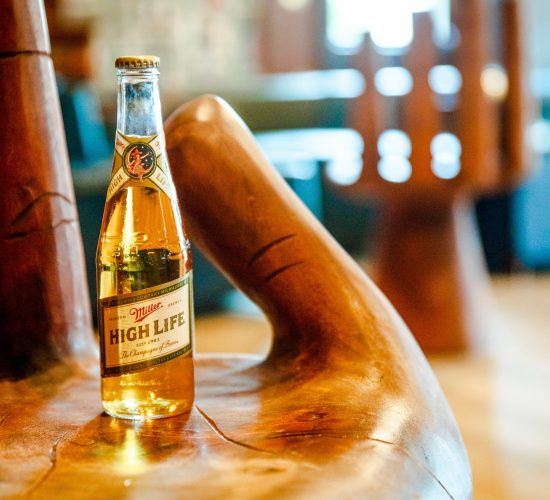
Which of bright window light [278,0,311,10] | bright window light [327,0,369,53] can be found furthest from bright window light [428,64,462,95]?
bright window light [278,0,311,10]

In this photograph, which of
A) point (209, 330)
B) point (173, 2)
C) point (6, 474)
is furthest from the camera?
point (173, 2)

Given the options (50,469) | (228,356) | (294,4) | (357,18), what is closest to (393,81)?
(228,356)

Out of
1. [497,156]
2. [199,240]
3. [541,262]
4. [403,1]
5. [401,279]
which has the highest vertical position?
[403,1]

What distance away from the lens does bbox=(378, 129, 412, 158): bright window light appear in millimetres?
2301

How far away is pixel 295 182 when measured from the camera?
3.38 meters

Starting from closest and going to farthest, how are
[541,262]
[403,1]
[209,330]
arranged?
[209,330] < [541,262] < [403,1]

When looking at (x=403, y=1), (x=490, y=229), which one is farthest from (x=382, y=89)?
(x=403, y=1)

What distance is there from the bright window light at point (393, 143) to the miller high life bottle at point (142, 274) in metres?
1.72

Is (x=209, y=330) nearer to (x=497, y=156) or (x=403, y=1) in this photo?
(x=497, y=156)

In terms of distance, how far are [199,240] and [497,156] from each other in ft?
5.60

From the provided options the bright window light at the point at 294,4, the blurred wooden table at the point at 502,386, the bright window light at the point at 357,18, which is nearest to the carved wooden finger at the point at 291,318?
the blurred wooden table at the point at 502,386

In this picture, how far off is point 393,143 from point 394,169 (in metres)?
0.08

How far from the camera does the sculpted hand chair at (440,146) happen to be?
2.23 metres

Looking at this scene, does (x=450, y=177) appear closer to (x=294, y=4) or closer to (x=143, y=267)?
→ (x=143, y=267)
